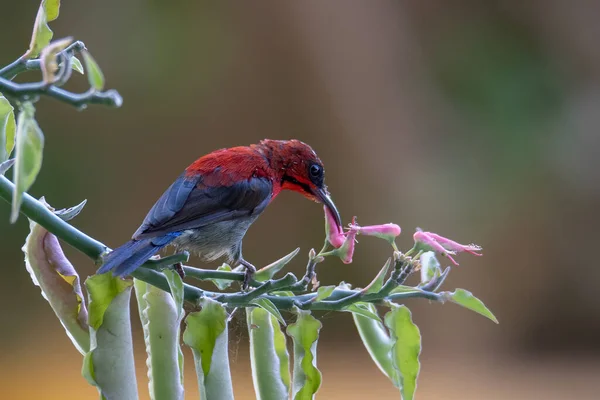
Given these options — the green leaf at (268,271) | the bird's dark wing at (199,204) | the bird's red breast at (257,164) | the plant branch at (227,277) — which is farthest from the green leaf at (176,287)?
the bird's red breast at (257,164)

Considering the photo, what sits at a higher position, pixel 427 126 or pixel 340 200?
pixel 427 126

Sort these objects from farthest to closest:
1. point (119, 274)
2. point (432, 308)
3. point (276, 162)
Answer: point (432, 308)
point (276, 162)
point (119, 274)

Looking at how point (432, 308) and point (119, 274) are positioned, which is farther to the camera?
point (432, 308)

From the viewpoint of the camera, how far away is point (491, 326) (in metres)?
2.60

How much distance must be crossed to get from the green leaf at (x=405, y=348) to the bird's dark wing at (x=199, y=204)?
0.28 m

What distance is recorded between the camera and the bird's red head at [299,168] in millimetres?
1078

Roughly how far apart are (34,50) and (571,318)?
238cm

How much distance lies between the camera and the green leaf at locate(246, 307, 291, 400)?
65cm

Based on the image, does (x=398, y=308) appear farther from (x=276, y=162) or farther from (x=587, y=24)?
(x=587, y=24)

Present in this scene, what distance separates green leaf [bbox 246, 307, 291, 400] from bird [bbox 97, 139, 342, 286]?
245 millimetres

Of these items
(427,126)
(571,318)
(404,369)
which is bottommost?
(571,318)

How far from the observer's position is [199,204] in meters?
0.97

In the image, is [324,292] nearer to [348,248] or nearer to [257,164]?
[348,248]

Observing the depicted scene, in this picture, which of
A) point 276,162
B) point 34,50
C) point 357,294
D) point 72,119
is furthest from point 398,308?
point 72,119
